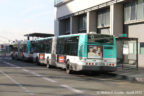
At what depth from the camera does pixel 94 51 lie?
17375 millimetres

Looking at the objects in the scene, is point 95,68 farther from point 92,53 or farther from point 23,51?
point 23,51

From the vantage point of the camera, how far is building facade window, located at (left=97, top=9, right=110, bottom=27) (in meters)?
30.5

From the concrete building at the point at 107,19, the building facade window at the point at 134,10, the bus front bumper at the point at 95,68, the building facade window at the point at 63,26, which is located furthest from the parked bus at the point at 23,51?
the bus front bumper at the point at 95,68

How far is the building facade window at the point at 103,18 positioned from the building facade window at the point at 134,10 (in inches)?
127

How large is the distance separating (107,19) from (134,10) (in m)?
4.94

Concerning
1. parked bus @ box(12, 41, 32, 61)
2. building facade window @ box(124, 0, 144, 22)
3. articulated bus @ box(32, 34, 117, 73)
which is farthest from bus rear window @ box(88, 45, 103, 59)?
parked bus @ box(12, 41, 32, 61)

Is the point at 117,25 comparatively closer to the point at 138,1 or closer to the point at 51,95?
the point at 138,1

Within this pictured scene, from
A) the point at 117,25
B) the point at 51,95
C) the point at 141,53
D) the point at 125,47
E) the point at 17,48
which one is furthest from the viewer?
the point at 17,48

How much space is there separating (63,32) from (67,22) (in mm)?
1837

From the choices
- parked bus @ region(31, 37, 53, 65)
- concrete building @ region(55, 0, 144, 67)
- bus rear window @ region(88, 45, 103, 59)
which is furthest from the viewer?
parked bus @ region(31, 37, 53, 65)

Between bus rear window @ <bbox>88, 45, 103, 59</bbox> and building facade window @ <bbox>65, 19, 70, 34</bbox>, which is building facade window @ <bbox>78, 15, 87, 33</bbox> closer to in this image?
building facade window @ <bbox>65, 19, 70, 34</bbox>

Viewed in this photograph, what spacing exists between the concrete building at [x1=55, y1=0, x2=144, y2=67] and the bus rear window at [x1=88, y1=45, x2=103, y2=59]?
4311mm

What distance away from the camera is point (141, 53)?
24.8 metres

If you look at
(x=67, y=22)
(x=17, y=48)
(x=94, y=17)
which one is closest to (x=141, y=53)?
(x=94, y=17)
